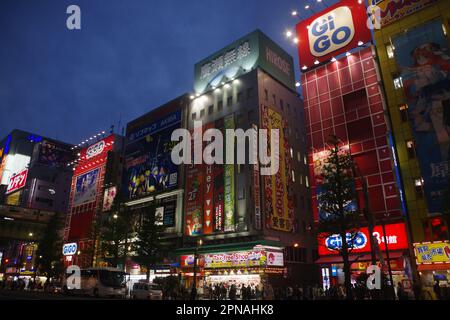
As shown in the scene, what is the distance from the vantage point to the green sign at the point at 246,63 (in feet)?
157

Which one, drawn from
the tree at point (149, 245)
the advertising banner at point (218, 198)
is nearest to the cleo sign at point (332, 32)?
the advertising banner at point (218, 198)

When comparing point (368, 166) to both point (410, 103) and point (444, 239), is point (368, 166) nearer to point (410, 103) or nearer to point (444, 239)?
point (410, 103)

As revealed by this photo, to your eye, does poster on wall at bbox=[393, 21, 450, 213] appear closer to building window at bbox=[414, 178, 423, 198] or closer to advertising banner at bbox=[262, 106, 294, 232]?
building window at bbox=[414, 178, 423, 198]

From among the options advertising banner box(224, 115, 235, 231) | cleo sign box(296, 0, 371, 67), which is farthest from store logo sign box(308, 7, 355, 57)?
advertising banner box(224, 115, 235, 231)

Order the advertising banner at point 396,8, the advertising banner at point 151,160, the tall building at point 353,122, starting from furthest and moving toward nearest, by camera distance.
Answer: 1. the advertising banner at point 151,160
2. the advertising banner at point 396,8
3. the tall building at point 353,122

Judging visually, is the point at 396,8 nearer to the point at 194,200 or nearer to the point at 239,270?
the point at 194,200

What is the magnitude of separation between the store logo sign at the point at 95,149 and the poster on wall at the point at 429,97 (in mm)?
54112

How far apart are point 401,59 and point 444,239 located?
1820cm

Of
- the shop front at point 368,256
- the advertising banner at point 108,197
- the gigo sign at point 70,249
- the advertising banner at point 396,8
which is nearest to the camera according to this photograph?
the shop front at point 368,256

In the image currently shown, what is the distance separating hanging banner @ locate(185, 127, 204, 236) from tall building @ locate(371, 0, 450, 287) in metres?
23.4

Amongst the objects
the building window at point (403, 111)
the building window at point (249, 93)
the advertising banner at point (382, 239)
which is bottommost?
the advertising banner at point (382, 239)

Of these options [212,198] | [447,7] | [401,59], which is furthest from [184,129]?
[447,7]

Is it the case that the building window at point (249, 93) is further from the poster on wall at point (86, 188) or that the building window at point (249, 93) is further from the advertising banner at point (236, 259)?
the poster on wall at point (86, 188)

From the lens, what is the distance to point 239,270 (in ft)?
121
